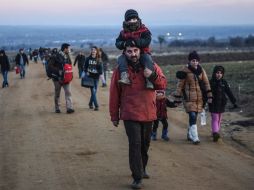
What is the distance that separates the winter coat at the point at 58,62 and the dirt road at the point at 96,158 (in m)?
1.34

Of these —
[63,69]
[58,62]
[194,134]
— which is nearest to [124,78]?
[194,134]

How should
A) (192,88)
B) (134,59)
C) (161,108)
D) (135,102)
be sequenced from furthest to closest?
(161,108) → (192,88) → (135,102) → (134,59)

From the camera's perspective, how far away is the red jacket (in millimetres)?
8531

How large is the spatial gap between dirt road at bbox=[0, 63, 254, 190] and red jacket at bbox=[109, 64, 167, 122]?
115 centimetres

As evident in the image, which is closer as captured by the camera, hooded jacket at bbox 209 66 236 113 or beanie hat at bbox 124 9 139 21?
beanie hat at bbox 124 9 139 21

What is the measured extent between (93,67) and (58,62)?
1.08 metres

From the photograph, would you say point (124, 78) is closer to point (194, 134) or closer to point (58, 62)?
point (194, 134)

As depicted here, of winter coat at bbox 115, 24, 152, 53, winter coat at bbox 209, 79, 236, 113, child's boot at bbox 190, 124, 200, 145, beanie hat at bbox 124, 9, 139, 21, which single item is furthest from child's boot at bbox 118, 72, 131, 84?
winter coat at bbox 209, 79, 236, 113

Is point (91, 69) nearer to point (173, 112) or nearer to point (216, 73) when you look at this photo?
point (173, 112)

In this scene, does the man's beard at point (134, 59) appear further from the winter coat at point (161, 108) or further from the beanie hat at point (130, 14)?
the winter coat at point (161, 108)

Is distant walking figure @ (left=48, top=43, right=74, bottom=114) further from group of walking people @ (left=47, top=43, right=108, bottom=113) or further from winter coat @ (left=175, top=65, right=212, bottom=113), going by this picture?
winter coat @ (left=175, top=65, right=212, bottom=113)

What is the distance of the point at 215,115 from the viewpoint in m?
13.3

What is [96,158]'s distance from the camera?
36.4 feet

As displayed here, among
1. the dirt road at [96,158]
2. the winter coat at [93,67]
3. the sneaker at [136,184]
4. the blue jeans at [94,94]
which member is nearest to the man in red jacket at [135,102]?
the sneaker at [136,184]
